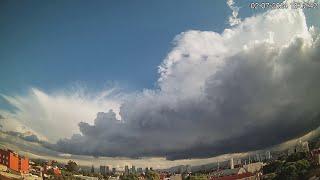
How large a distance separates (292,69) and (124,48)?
2.73 metres

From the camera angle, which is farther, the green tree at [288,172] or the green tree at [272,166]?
the green tree at [288,172]

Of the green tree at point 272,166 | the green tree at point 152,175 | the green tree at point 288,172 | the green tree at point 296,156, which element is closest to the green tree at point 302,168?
the green tree at point 288,172

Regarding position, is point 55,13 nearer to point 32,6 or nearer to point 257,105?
Result: point 32,6

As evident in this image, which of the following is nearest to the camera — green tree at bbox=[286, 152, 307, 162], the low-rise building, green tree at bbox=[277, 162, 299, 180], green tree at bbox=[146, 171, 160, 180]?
the low-rise building

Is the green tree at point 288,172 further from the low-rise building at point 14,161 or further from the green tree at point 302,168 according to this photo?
the low-rise building at point 14,161

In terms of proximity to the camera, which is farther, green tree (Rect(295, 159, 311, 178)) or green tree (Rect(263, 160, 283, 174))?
green tree (Rect(295, 159, 311, 178))

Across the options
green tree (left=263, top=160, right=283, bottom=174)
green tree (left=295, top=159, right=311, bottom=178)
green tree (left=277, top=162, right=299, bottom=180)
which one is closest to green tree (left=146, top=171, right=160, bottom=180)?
green tree (left=263, top=160, right=283, bottom=174)

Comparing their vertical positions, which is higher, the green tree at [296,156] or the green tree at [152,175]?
the green tree at [296,156]

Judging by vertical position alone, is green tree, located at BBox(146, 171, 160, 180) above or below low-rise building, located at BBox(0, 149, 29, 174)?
below

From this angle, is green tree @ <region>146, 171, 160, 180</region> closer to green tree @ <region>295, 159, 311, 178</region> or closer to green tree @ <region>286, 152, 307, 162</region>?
green tree @ <region>286, 152, 307, 162</region>

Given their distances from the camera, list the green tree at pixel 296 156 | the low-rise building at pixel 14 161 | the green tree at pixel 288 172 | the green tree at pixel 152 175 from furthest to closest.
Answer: the green tree at pixel 288 172 < the green tree at pixel 296 156 < the green tree at pixel 152 175 < the low-rise building at pixel 14 161

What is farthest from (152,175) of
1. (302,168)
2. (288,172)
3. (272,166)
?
(302,168)

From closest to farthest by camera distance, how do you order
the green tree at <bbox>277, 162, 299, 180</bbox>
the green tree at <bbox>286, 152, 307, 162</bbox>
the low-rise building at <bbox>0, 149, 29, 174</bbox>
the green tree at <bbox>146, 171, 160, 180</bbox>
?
1. the low-rise building at <bbox>0, 149, 29, 174</bbox>
2. the green tree at <bbox>146, 171, 160, 180</bbox>
3. the green tree at <bbox>286, 152, 307, 162</bbox>
4. the green tree at <bbox>277, 162, 299, 180</bbox>

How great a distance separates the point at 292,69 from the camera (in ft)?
31.8
